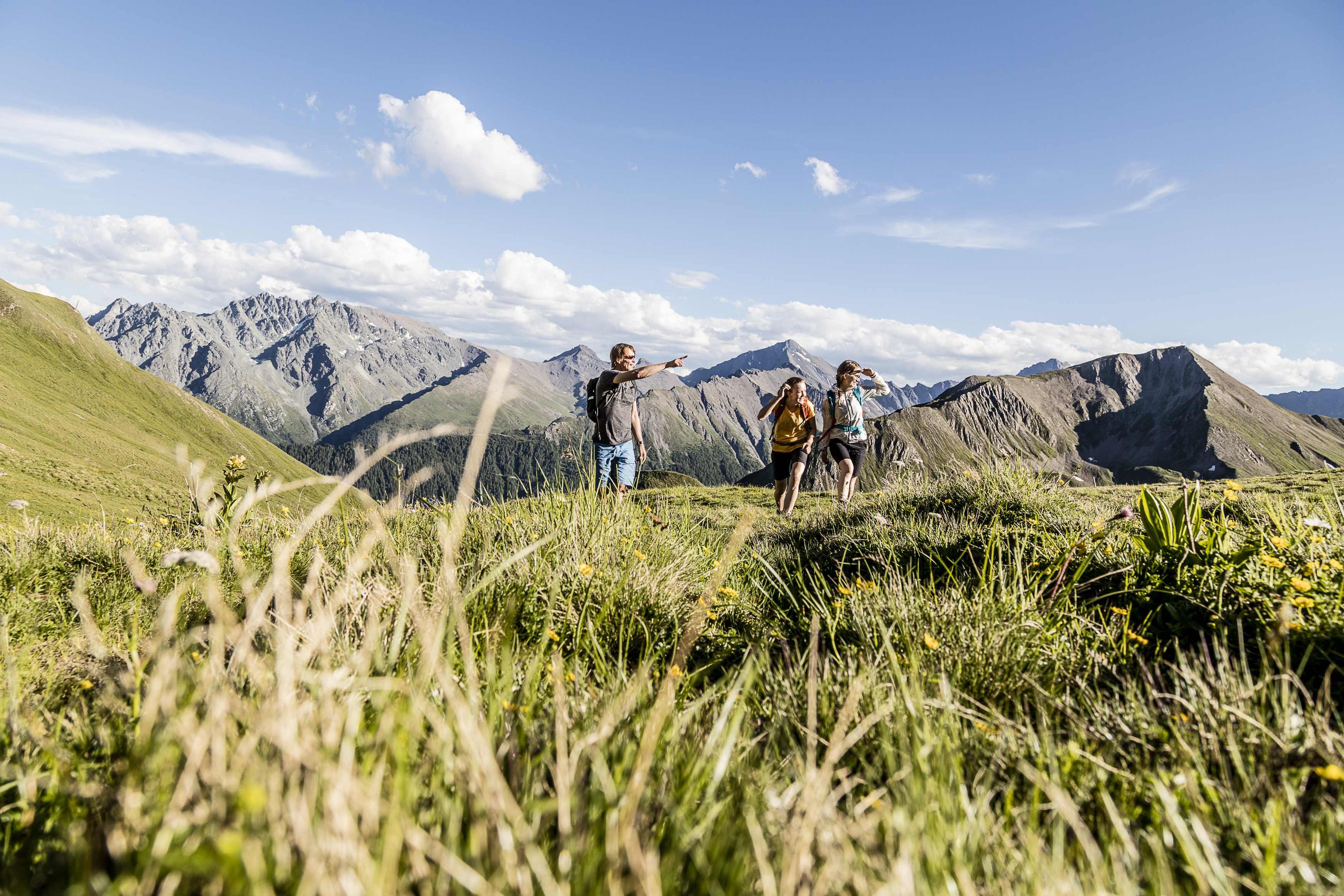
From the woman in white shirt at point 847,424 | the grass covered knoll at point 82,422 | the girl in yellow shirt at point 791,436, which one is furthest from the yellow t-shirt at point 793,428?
the grass covered knoll at point 82,422

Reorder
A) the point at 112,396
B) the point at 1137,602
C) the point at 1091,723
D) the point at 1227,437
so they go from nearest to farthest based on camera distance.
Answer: the point at 1091,723 → the point at 1137,602 → the point at 112,396 → the point at 1227,437

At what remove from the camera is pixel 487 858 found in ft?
3.92

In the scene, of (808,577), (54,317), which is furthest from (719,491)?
(54,317)

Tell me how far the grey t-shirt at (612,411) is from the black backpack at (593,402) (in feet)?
0.12

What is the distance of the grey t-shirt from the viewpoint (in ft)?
29.0

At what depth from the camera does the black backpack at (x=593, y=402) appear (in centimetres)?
898

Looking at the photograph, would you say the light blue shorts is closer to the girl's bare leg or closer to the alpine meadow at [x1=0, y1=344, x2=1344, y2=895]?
the girl's bare leg

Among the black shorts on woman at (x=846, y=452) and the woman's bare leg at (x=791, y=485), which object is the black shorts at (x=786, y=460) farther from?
the black shorts on woman at (x=846, y=452)

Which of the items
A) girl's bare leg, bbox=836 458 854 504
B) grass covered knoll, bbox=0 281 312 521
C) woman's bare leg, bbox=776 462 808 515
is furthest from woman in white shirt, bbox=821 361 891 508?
grass covered knoll, bbox=0 281 312 521

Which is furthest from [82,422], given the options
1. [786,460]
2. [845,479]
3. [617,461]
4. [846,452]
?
[845,479]

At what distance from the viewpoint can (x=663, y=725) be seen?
1997mm

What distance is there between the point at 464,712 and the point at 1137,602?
4057mm

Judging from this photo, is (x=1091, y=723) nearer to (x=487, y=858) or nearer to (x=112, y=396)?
(x=487, y=858)

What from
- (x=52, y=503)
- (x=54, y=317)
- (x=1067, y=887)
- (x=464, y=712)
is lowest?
(x=52, y=503)
